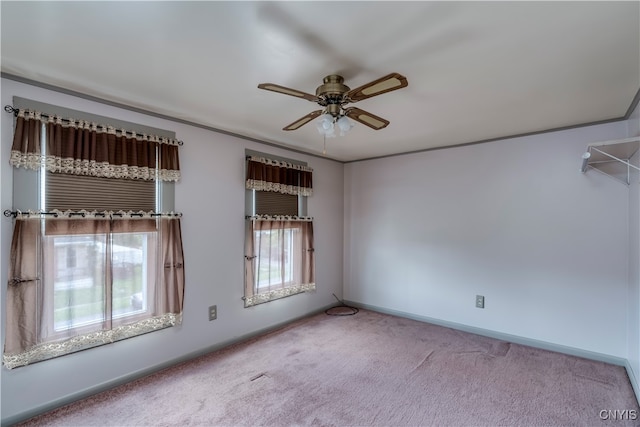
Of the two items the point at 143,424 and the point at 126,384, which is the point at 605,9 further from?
the point at 126,384

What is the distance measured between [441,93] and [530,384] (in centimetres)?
239

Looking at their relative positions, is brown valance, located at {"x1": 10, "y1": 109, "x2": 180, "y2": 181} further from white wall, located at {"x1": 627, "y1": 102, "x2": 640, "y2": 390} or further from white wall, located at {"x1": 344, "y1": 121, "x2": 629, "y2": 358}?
white wall, located at {"x1": 627, "y1": 102, "x2": 640, "y2": 390}

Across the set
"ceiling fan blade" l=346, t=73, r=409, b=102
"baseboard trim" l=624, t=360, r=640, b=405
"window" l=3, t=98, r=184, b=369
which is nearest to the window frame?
"window" l=3, t=98, r=184, b=369

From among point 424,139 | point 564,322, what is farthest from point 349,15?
point 564,322

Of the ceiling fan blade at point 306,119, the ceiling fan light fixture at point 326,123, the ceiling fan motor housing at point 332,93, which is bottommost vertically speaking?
the ceiling fan light fixture at point 326,123

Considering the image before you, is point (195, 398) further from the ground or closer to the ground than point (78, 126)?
closer to the ground

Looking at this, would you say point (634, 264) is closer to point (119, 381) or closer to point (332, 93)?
point (332, 93)

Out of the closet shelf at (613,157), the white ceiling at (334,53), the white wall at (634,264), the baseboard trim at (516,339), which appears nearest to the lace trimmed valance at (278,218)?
the white ceiling at (334,53)

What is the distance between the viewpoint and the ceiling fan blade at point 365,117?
1.93 meters

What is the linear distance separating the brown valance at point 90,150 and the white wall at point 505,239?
2.80 m

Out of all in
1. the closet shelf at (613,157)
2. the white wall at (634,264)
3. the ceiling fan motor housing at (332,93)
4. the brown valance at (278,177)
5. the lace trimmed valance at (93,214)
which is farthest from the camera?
the brown valance at (278,177)

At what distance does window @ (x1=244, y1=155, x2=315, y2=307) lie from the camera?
3.40 m

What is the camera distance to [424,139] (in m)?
3.49

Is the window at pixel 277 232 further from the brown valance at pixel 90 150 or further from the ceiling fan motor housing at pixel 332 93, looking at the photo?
the ceiling fan motor housing at pixel 332 93
